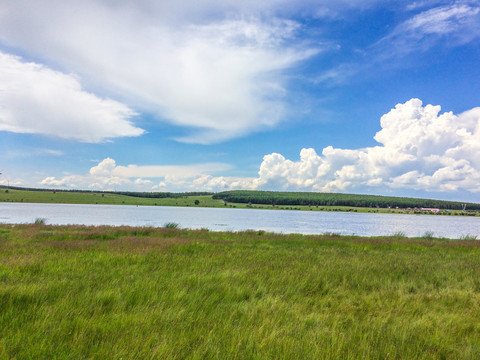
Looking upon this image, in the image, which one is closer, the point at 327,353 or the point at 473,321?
the point at 327,353

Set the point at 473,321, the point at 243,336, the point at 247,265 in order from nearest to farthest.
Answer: the point at 243,336, the point at 473,321, the point at 247,265

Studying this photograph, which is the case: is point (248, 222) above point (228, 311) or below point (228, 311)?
below

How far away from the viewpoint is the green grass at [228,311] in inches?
179

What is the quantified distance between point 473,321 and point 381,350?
131 inches

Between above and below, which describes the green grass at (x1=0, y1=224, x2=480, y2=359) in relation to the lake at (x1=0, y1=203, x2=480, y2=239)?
above

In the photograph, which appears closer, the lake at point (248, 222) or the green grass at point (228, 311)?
the green grass at point (228, 311)

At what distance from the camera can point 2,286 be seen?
7004mm

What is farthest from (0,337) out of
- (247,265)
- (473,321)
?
(473,321)

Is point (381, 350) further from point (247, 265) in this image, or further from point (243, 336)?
point (247, 265)

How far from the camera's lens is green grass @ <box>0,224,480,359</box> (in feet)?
14.9

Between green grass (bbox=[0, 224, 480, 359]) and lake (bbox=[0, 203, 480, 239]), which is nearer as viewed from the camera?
green grass (bbox=[0, 224, 480, 359])

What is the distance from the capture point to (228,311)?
626cm

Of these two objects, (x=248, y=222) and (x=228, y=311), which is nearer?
(x=228, y=311)

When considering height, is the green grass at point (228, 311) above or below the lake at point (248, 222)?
above
